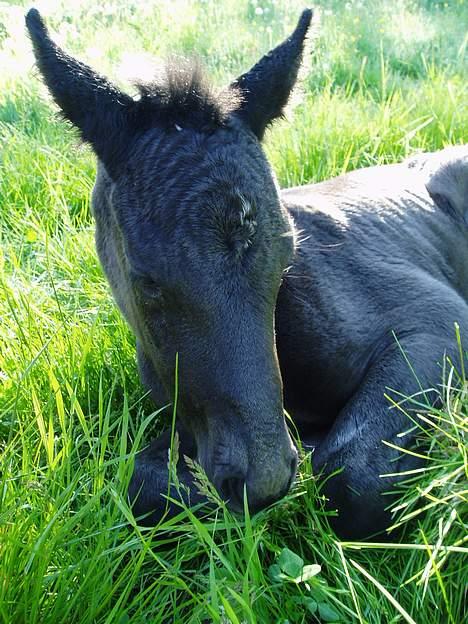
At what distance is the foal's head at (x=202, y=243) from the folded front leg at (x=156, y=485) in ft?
1.11

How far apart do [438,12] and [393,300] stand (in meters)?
9.29

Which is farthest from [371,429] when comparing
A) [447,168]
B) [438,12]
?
[438,12]

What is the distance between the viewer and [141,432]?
8.20ft

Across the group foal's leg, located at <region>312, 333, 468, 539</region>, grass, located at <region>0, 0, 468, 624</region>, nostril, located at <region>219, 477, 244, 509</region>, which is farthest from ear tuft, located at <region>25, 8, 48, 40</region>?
foal's leg, located at <region>312, 333, 468, 539</region>

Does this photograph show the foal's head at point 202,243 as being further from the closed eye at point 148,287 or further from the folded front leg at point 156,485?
the folded front leg at point 156,485

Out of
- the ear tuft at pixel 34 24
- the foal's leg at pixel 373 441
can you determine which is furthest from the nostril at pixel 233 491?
the ear tuft at pixel 34 24

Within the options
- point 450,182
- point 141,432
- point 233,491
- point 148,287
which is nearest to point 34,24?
point 148,287

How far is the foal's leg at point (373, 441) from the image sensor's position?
2.84 metres

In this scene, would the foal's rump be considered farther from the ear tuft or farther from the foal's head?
the ear tuft

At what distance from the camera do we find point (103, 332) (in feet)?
13.6

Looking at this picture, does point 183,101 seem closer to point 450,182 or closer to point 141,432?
point 141,432

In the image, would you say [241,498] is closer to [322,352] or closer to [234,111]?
[322,352]

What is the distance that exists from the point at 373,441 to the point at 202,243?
1103 mm

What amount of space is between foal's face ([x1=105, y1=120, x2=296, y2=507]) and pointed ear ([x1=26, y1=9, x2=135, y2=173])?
7.9 inches
